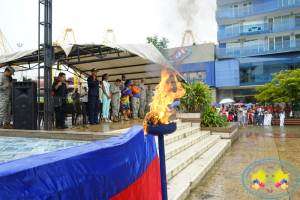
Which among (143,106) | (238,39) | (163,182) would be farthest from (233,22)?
(163,182)

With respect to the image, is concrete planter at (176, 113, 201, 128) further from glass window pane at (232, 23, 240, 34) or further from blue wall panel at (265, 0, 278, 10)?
blue wall panel at (265, 0, 278, 10)

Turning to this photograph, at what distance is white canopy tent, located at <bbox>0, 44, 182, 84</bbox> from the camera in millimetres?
9234

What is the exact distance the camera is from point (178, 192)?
13.2 ft

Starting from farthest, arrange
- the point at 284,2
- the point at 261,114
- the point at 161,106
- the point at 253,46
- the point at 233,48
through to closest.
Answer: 1. the point at 233,48
2. the point at 253,46
3. the point at 284,2
4. the point at 261,114
5. the point at 161,106

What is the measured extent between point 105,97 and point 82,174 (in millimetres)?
8150

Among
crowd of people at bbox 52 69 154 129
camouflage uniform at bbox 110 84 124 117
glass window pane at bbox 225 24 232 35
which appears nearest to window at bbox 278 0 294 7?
glass window pane at bbox 225 24 232 35

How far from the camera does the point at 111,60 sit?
12.2 metres

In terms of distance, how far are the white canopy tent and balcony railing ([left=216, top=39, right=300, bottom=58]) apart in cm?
2173

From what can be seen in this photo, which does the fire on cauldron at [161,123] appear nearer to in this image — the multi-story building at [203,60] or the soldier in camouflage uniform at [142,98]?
the soldier in camouflage uniform at [142,98]

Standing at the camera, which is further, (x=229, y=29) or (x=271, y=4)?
(x=229, y=29)

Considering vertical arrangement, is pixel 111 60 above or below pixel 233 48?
below

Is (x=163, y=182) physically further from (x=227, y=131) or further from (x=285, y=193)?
(x=227, y=131)

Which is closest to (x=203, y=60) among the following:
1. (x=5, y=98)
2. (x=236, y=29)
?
(x=236, y=29)

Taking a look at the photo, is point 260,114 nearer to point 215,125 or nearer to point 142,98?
point 215,125
